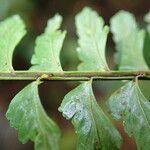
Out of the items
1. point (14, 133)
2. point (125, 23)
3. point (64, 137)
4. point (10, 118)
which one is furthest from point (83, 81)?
point (14, 133)

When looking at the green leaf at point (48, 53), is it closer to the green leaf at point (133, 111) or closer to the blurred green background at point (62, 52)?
the green leaf at point (133, 111)

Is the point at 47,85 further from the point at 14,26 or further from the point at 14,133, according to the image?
the point at 14,26

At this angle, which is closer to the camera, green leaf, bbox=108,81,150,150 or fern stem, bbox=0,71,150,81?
green leaf, bbox=108,81,150,150

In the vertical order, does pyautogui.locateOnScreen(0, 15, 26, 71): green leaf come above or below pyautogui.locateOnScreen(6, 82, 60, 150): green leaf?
above

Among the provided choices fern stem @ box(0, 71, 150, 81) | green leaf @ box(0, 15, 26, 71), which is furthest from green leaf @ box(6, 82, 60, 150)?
green leaf @ box(0, 15, 26, 71)

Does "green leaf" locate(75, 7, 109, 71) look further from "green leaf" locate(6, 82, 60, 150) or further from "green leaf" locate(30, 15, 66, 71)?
"green leaf" locate(6, 82, 60, 150)

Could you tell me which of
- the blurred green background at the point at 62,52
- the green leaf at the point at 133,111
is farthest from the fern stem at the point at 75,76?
the blurred green background at the point at 62,52

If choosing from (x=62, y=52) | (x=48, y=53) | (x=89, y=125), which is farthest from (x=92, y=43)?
(x=62, y=52)

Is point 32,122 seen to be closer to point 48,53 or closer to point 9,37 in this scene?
point 48,53
